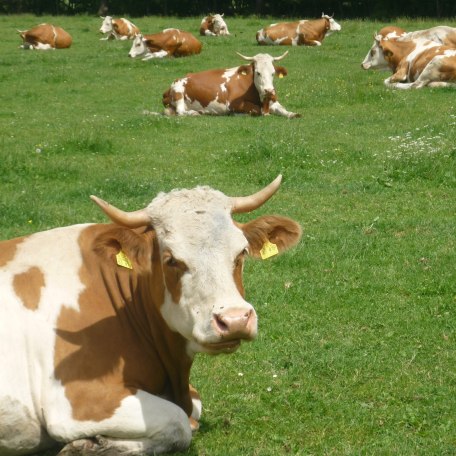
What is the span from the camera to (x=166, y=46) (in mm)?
31359

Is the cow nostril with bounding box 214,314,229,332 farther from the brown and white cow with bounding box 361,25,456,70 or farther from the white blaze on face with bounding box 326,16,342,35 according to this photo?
the white blaze on face with bounding box 326,16,342,35

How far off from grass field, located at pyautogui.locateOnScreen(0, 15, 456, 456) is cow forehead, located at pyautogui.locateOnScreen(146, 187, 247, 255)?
138 centimetres

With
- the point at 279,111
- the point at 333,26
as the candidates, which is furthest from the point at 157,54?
the point at 279,111

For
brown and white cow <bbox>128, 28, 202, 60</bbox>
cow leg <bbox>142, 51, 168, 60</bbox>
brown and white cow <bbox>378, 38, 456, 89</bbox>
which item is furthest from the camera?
brown and white cow <bbox>128, 28, 202, 60</bbox>

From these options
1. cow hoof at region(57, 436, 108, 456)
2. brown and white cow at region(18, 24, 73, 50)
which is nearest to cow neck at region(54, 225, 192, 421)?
cow hoof at region(57, 436, 108, 456)

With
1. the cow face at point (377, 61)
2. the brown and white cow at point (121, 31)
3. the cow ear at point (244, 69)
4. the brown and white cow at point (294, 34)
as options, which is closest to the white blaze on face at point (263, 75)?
the cow ear at point (244, 69)

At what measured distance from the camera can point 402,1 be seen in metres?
47.9

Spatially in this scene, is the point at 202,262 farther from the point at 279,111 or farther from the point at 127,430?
the point at 279,111

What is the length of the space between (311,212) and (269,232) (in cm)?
573

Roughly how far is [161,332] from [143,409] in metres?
0.55

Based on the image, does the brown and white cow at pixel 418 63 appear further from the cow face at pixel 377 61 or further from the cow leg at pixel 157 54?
the cow leg at pixel 157 54

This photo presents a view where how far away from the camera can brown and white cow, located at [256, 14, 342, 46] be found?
34.1 metres

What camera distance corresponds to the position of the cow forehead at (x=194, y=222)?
5.61 m

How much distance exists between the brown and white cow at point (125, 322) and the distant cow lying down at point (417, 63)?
57.3ft
